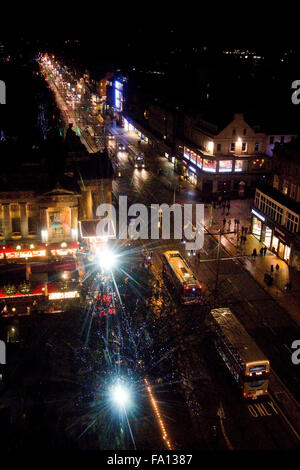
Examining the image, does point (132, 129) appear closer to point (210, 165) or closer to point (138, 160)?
point (138, 160)

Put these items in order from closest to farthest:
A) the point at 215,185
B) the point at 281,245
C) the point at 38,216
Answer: the point at 38,216, the point at 281,245, the point at 215,185

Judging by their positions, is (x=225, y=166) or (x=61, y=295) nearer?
(x=61, y=295)

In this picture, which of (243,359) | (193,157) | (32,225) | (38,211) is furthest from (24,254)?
(193,157)

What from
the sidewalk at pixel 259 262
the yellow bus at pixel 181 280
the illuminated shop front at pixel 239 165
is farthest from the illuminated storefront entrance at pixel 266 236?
the illuminated shop front at pixel 239 165

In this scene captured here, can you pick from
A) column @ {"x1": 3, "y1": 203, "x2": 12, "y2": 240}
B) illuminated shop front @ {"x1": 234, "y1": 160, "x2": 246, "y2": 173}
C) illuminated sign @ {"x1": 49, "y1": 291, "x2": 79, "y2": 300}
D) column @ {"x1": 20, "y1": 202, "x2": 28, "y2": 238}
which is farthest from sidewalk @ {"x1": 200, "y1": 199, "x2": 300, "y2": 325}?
column @ {"x1": 3, "y1": 203, "x2": 12, "y2": 240}

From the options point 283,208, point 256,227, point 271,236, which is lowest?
point 256,227

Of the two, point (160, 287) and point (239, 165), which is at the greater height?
point (239, 165)

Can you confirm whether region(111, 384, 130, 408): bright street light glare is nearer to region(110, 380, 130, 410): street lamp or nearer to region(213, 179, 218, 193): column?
region(110, 380, 130, 410): street lamp

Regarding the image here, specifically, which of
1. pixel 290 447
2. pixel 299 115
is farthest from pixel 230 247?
pixel 299 115
